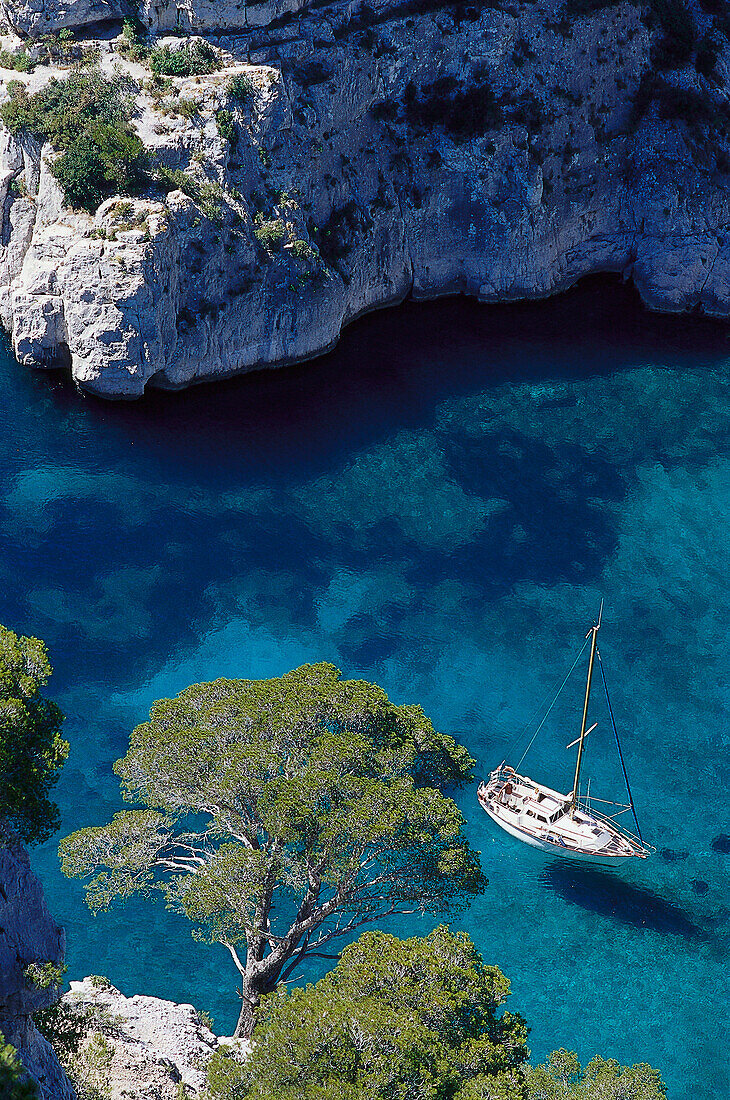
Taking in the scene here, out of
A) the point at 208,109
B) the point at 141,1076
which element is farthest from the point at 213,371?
the point at 141,1076

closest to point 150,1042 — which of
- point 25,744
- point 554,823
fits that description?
point 25,744

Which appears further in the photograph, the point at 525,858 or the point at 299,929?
the point at 525,858

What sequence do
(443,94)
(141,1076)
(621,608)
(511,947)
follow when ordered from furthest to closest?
(443,94)
(621,608)
(511,947)
(141,1076)

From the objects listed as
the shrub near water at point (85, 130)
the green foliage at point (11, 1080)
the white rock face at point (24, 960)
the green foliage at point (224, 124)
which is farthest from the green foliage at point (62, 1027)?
the green foliage at point (224, 124)

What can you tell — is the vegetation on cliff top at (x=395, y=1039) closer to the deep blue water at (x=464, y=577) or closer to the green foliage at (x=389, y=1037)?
the green foliage at (x=389, y=1037)

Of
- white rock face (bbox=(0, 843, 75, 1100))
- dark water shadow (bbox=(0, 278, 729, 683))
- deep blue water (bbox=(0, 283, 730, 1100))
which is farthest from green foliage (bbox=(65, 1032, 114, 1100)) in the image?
dark water shadow (bbox=(0, 278, 729, 683))

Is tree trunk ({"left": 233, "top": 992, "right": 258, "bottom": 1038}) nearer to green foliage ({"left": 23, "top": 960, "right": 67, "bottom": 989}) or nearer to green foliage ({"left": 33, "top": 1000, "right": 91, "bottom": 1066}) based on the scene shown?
green foliage ({"left": 33, "top": 1000, "right": 91, "bottom": 1066})

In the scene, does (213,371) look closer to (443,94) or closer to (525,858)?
(443,94)
